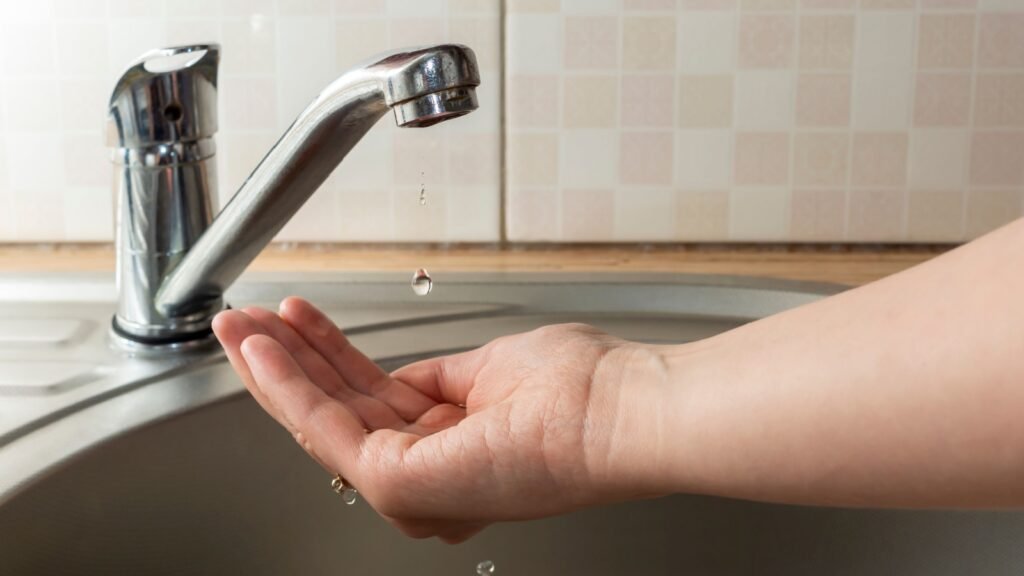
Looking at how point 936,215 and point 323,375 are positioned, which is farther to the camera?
point 936,215

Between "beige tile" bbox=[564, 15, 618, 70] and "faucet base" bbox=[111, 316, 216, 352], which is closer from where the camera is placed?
"faucet base" bbox=[111, 316, 216, 352]

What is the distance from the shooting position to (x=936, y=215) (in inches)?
41.9

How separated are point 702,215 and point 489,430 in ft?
1.79

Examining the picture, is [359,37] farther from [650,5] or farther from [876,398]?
[876,398]

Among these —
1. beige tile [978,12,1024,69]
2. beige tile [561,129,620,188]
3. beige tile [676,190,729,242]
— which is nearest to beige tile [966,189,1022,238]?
beige tile [978,12,1024,69]

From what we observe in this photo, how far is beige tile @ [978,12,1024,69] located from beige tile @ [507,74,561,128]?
0.35m

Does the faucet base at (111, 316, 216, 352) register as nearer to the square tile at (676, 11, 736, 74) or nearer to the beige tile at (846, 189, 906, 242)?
the square tile at (676, 11, 736, 74)

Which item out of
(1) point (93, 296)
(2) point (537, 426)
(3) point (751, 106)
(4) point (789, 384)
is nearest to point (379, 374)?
(2) point (537, 426)

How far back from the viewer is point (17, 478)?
25.0 inches

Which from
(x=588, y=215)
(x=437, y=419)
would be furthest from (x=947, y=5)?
(x=437, y=419)

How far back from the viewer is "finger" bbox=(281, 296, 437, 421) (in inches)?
27.2

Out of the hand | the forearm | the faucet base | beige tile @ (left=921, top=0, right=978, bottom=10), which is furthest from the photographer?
beige tile @ (left=921, top=0, right=978, bottom=10)

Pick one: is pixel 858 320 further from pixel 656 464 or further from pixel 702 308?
pixel 702 308

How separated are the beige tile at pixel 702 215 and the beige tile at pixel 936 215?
17 centimetres
